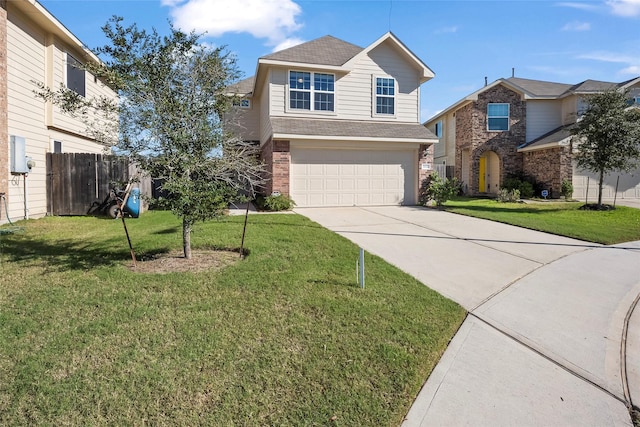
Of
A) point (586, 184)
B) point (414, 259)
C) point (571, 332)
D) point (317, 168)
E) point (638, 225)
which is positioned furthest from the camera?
point (586, 184)

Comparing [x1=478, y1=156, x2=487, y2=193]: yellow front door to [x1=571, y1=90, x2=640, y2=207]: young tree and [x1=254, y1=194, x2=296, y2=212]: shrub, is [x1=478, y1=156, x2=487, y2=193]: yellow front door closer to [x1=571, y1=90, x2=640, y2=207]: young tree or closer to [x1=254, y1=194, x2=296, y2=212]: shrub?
[x1=571, y1=90, x2=640, y2=207]: young tree

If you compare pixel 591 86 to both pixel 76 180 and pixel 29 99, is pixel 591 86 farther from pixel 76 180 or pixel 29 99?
pixel 29 99

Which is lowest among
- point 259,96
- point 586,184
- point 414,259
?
point 414,259

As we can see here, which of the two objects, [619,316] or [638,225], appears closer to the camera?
[619,316]

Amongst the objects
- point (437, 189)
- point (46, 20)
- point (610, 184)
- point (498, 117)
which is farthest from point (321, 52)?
point (610, 184)

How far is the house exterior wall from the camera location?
1487 cm

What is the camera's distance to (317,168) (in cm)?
1477

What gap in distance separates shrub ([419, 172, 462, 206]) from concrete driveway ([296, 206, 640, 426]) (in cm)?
662

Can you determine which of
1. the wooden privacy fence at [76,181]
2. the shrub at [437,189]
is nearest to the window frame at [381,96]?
the shrub at [437,189]

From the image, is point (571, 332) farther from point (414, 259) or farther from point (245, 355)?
point (245, 355)

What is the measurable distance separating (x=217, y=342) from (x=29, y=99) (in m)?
11.7

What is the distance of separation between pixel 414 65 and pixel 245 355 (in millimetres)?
15569

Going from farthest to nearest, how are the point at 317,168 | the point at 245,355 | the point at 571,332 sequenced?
the point at 317,168
the point at 571,332
the point at 245,355

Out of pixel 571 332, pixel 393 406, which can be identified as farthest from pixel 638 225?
pixel 393 406
